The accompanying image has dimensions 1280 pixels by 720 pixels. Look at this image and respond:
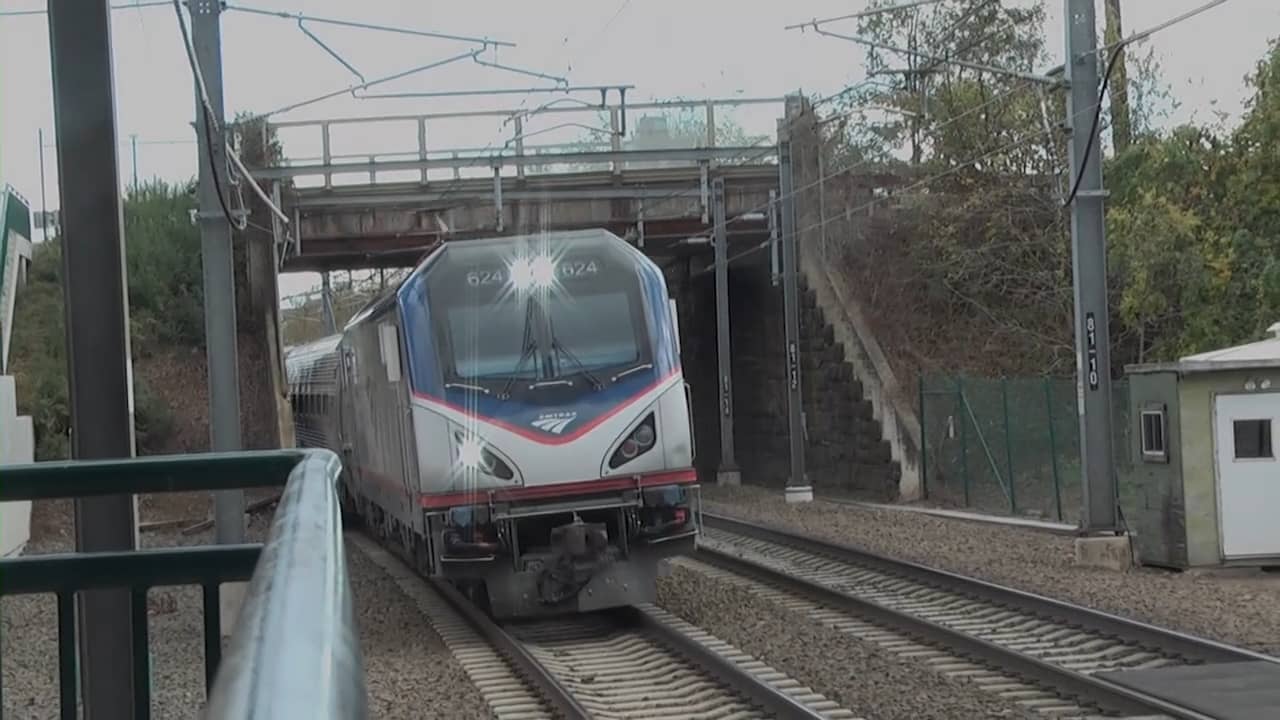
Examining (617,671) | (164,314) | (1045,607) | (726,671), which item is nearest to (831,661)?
(726,671)

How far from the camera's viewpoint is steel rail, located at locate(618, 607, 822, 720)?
8.40 meters

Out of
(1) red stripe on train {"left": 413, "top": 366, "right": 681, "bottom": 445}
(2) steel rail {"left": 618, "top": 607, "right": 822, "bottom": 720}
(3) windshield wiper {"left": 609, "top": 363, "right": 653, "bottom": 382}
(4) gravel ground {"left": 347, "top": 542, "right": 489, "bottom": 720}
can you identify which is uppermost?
(3) windshield wiper {"left": 609, "top": 363, "right": 653, "bottom": 382}

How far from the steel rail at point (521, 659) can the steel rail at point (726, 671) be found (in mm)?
1048

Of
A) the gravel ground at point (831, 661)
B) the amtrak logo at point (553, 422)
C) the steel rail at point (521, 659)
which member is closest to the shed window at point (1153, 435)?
the gravel ground at point (831, 661)

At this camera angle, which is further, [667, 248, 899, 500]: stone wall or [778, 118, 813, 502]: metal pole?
[667, 248, 899, 500]: stone wall

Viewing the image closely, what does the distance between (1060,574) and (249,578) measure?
13054mm

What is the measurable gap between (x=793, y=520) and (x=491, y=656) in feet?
38.5

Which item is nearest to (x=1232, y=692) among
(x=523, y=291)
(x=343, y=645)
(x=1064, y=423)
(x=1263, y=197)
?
(x=523, y=291)

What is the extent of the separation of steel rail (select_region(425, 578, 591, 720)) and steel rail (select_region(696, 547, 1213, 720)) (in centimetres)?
293

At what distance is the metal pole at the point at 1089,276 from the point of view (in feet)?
49.6

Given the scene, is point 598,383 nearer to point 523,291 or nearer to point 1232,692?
point 523,291

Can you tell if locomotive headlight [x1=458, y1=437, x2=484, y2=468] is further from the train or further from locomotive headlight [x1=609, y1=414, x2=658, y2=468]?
locomotive headlight [x1=609, y1=414, x2=658, y2=468]

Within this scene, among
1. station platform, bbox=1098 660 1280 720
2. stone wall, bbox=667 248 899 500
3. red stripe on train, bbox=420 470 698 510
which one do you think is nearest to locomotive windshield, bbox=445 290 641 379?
red stripe on train, bbox=420 470 698 510

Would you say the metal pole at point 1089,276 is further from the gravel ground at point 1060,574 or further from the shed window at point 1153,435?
the gravel ground at point 1060,574
